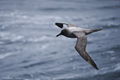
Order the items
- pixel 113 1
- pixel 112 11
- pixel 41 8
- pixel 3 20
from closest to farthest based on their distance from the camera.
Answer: pixel 3 20
pixel 112 11
pixel 41 8
pixel 113 1

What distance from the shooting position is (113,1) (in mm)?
38844

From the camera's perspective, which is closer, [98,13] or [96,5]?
[98,13]

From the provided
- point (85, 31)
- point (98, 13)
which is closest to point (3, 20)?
point (98, 13)

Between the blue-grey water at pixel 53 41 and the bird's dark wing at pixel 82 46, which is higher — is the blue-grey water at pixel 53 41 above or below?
below

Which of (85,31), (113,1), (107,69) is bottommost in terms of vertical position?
(113,1)

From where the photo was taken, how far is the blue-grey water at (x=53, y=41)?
19.3 meters

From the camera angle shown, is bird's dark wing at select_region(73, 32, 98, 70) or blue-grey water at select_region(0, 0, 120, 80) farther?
blue-grey water at select_region(0, 0, 120, 80)

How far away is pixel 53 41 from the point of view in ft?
84.2

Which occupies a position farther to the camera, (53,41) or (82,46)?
(53,41)

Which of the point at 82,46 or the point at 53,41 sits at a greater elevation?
the point at 82,46

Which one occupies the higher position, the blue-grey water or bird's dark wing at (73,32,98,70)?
bird's dark wing at (73,32,98,70)

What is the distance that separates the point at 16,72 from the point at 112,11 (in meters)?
17.2

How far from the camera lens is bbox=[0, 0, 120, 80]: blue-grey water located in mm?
19281

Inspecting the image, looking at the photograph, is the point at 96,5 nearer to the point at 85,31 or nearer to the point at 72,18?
the point at 72,18
